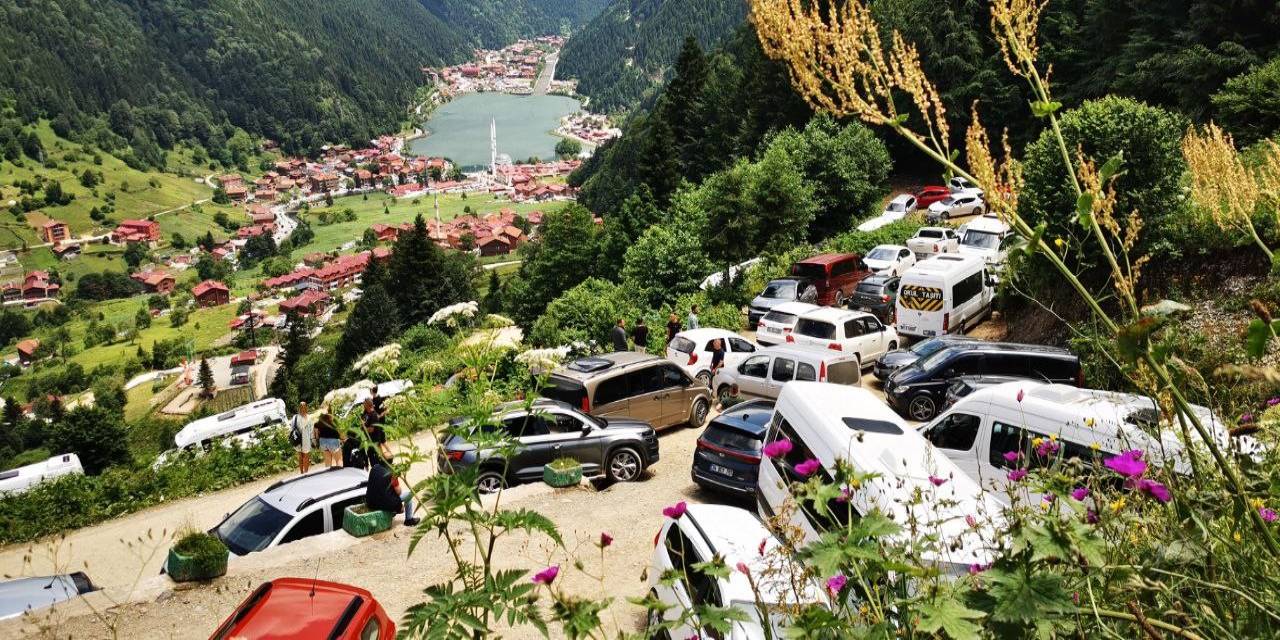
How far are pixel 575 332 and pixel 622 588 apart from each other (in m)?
15.3

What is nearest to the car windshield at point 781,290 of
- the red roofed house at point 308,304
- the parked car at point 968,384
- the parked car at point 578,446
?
the parked car at point 968,384

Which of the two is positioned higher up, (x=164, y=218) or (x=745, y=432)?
(x=745, y=432)

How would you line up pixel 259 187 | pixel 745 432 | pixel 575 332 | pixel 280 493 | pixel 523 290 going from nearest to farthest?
1. pixel 280 493
2. pixel 745 432
3. pixel 575 332
4. pixel 523 290
5. pixel 259 187

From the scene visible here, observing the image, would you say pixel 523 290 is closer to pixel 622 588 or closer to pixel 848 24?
pixel 622 588

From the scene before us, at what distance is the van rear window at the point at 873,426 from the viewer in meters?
8.59

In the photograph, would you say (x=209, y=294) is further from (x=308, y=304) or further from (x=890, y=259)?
(x=890, y=259)

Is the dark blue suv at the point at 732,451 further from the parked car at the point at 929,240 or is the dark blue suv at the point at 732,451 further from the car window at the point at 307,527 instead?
the parked car at the point at 929,240

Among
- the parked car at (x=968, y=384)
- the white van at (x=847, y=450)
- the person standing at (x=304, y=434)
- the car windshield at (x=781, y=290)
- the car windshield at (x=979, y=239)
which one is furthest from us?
the car windshield at (x=979, y=239)

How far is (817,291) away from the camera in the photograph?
2414 cm

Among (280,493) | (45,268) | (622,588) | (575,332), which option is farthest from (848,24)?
(45,268)

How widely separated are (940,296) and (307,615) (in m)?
16.2

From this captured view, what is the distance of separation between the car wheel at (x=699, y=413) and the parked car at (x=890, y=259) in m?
11.1

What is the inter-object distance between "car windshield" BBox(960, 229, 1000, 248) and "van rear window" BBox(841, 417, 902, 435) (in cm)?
1676

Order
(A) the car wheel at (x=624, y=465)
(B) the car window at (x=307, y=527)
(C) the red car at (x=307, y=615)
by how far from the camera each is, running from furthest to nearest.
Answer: (A) the car wheel at (x=624, y=465)
(B) the car window at (x=307, y=527)
(C) the red car at (x=307, y=615)
